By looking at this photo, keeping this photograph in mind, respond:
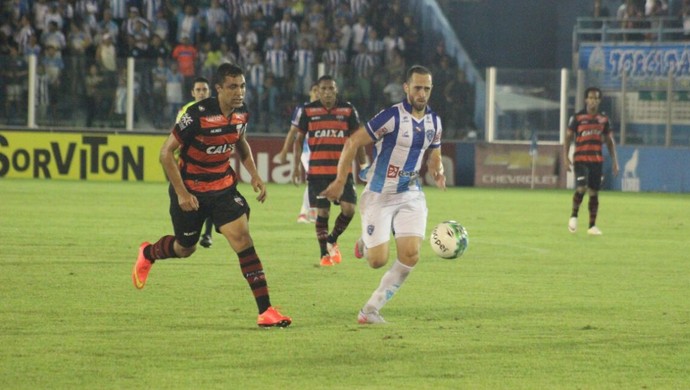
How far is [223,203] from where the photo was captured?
9273 millimetres

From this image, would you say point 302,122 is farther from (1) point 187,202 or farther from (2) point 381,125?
(1) point 187,202

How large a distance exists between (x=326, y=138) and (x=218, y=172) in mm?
5078

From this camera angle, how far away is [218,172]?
31.0ft

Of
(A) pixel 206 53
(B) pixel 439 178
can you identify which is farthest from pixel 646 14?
(B) pixel 439 178

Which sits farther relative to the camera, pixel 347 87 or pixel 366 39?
pixel 366 39

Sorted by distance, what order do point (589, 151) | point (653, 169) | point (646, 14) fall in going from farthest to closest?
point (646, 14)
point (653, 169)
point (589, 151)

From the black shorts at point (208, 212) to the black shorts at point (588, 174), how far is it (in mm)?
9643

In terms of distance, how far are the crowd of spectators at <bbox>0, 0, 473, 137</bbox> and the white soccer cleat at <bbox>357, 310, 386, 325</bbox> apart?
19.4m

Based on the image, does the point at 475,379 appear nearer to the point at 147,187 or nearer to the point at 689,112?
the point at 147,187

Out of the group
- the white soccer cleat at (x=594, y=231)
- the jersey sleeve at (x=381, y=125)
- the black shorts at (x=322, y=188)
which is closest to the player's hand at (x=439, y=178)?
the jersey sleeve at (x=381, y=125)

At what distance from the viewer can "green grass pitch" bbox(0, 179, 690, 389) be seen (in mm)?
7309

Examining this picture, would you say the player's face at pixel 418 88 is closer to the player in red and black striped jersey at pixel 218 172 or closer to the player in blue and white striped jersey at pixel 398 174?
the player in blue and white striped jersey at pixel 398 174

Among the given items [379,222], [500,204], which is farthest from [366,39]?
[379,222]

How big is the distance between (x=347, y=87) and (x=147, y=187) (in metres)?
5.08
